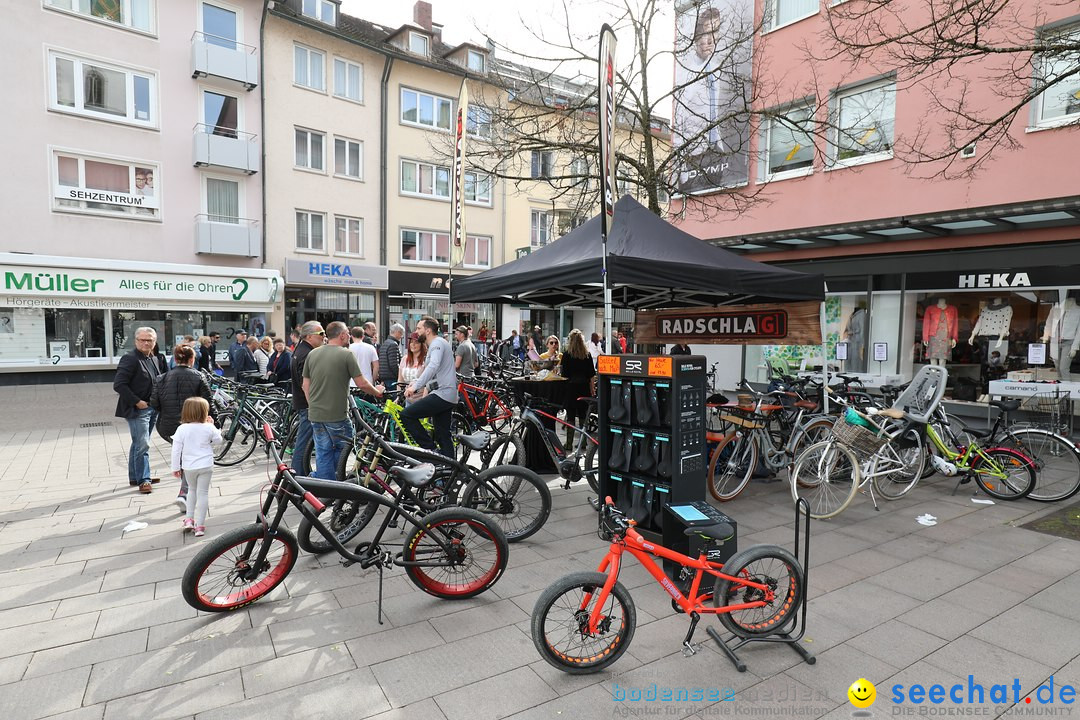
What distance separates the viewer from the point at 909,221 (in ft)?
31.0

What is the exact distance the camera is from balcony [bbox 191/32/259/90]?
18.5 m

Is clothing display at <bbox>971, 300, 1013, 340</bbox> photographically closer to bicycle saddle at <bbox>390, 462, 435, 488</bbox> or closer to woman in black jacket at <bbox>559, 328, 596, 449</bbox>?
woman in black jacket at <bbox>559, 328, 596, 449</bbox>

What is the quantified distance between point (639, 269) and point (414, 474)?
250cm

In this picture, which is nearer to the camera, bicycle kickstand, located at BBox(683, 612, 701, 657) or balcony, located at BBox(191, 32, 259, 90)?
bicycle kickstand, located at BBox(683, 612, 701, 657)

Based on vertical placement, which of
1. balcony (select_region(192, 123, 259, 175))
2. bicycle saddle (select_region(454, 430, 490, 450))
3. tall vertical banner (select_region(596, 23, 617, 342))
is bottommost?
bicycle saddle (select_region(454, 430, 490, 450))

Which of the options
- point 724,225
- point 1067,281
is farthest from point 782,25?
point 1067,281

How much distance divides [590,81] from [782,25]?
14.6ft

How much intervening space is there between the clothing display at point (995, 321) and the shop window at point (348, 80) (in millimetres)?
20157

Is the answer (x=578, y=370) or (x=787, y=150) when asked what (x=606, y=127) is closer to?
(x=578, y=370)

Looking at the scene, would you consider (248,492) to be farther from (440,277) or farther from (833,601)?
(440,277)

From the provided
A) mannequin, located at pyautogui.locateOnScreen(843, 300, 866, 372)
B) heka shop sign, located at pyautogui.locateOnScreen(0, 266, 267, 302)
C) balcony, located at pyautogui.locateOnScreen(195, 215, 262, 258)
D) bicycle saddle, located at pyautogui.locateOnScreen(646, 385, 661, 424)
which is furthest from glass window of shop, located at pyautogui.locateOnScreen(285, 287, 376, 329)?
bicycle saddle, located at pyautogui.locateOnScreen(646, 385, 661, 424)

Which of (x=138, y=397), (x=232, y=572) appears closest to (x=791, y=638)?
(x=232, y=572)

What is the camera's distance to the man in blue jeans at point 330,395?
18.2 feet

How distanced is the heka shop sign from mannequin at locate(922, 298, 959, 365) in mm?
17761
